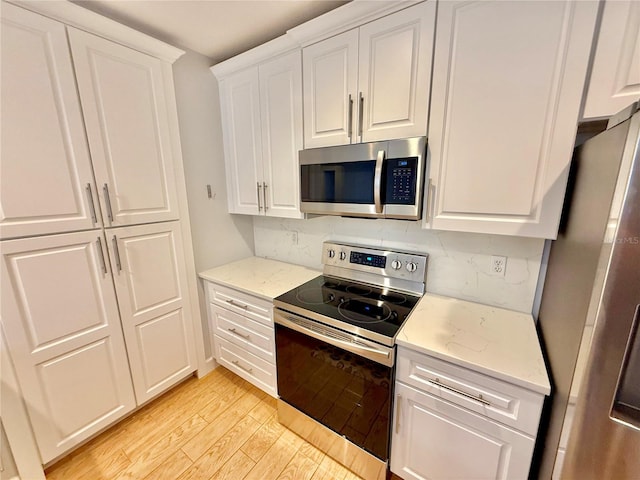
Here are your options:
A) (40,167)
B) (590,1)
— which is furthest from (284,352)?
(590,1)

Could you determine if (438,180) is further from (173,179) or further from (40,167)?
(40,167)

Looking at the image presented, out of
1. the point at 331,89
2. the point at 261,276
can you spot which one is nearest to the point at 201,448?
the point at 261,276

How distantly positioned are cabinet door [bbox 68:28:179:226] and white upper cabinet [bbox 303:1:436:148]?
38.9 inches

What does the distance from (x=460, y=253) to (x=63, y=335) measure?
222cm

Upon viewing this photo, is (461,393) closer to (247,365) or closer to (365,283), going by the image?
(365,283)

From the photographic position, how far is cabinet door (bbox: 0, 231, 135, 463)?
1238mm

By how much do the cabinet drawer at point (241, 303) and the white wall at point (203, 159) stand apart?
265 millimetres

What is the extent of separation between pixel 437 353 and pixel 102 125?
2.05 m

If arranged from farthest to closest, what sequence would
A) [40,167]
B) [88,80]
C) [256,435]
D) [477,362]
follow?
[256,435] < [88,80] < [40,167] < [477,362]

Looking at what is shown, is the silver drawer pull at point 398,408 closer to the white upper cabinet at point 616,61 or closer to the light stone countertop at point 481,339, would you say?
the light stone countertop at point 481,339

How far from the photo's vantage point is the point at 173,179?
1.76m

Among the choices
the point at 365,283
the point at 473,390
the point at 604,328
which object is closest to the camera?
the point at 604,328

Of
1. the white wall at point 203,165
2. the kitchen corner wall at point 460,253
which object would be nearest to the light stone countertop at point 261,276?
the white wall at point 203,165

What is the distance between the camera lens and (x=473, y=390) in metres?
1.01
